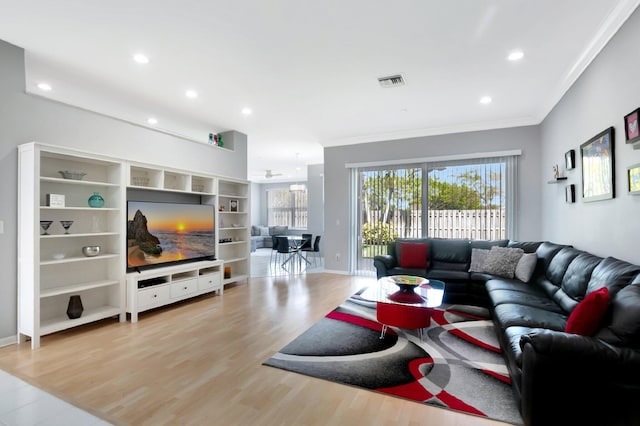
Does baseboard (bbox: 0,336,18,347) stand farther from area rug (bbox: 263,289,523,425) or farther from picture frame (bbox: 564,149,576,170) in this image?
picture frame (bbox: 564,149,576,170)

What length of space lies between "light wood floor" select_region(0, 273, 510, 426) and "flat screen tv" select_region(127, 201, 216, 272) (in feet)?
2.50

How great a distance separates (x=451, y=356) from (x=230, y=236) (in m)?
4.41

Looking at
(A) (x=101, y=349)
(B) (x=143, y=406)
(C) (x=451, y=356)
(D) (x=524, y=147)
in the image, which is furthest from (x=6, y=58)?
(D) (x=524, y=147)

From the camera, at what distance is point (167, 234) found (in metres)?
4.41

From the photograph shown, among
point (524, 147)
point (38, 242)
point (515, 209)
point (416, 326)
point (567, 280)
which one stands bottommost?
point (416, 326)

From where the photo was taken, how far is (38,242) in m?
3.04

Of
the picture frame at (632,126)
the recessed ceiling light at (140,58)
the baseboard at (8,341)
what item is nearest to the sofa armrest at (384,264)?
the picture frame at (632,126)

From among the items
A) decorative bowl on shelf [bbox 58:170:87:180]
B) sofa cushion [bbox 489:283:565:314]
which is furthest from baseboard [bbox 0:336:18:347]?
sofa cushion [bbox 489:283:565:314]

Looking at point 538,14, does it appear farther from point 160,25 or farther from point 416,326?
point 160,25

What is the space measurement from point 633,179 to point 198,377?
3732 mm

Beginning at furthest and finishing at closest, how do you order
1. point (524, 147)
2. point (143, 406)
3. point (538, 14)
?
point (524, 147)
point (538, 14)
point (143, 406)

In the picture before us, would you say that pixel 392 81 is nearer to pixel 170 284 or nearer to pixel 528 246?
pixel 528 246

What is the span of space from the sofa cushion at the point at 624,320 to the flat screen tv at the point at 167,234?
4554mm

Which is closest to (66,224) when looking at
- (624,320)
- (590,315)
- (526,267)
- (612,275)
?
(590,315)
